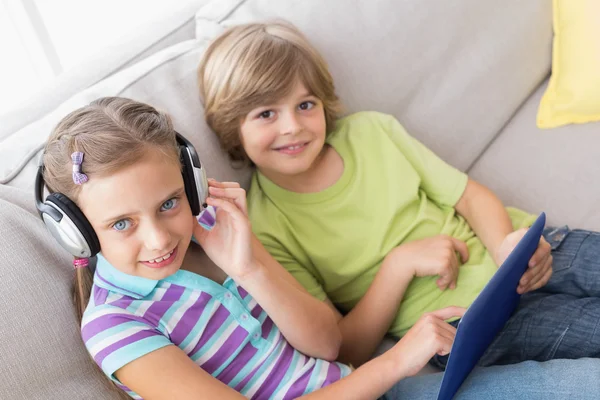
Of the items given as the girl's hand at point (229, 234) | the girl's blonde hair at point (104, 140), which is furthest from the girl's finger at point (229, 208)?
the girl's blonde hair at point (104, 140)

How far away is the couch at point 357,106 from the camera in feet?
3.04

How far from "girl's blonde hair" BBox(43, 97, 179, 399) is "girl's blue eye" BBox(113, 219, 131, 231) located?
0.06 m

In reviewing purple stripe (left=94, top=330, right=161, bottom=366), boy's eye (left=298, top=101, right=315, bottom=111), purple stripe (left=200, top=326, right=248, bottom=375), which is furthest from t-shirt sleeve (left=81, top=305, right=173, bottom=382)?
boy's eye (left=298, top=101, right=315, bottom=111)

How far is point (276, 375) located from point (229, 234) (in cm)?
24

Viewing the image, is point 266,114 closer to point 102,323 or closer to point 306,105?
point 306,105

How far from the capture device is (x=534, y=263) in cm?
120

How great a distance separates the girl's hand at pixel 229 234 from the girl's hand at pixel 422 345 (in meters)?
0.28

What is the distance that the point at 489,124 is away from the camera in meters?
1.69

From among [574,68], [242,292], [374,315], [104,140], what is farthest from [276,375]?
[574,68]

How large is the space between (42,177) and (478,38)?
1177mm

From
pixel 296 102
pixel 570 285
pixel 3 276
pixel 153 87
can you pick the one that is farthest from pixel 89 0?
pixel 570 285

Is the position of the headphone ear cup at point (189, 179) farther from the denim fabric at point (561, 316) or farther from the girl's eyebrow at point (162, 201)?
the denim fabric at point (561, 316)

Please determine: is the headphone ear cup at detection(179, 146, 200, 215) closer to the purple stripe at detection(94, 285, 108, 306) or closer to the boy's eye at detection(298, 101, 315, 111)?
the purple stripe at detection(94, 285, 108, 306)

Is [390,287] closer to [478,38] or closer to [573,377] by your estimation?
[573,377]
